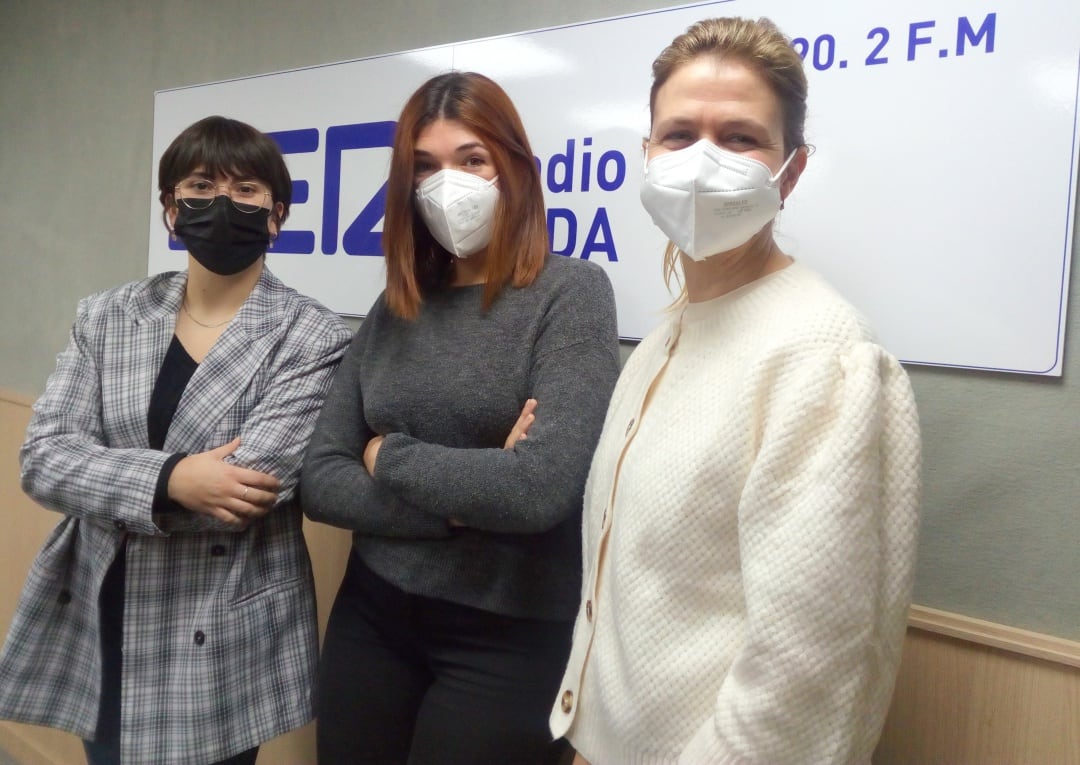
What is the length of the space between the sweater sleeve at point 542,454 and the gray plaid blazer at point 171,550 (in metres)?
0.34

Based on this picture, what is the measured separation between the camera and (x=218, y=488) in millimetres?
1324

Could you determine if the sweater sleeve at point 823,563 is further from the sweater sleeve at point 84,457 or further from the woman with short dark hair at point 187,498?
the sweater sleeve at point 84,457

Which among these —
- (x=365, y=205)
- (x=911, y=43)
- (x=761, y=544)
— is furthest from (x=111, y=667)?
(x=911, y=43)

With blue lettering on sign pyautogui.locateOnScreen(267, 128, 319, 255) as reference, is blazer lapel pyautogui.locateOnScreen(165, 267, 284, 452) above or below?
below

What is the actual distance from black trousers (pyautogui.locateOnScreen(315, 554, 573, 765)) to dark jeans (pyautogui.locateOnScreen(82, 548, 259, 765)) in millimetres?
330

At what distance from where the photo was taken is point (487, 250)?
1339 millimetres

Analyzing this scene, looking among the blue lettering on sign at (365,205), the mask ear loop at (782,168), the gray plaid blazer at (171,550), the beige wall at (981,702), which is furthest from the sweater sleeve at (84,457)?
the beige wall at (981,702)

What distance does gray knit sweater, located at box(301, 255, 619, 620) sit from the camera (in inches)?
45.6

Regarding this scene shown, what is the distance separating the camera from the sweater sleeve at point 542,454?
1.14 meters

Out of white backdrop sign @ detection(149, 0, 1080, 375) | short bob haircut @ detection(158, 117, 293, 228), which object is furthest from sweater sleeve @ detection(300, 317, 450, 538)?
white backdrop sign @ detection(149, 0, 1080, 375)

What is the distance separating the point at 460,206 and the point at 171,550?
30.6 inches

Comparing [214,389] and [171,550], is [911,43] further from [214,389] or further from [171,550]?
[171,550]

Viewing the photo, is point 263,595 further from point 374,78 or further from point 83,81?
point 83,81

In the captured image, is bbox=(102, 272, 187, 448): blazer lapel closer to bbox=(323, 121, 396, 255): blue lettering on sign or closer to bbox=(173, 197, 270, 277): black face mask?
bbox=(173, 197, 270, 277): black face mask
